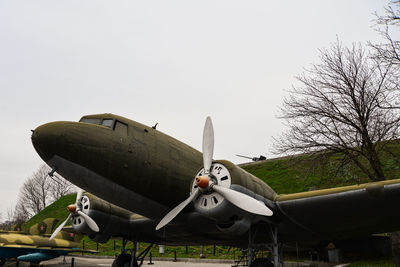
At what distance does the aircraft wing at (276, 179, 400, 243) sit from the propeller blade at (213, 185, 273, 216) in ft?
6.54

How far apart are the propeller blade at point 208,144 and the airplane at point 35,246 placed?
17.1m

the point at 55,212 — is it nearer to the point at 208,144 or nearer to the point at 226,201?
the point at 208,144

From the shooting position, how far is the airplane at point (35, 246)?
2197 centimetres

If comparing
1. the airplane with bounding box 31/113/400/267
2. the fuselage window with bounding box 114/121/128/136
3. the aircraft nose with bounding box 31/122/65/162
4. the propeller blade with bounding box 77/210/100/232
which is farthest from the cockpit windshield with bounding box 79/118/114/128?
the propeller blade with bounding box 77/210/100/232

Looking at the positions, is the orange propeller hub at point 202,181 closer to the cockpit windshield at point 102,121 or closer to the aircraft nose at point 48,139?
the cockpit windshield at point 102,121

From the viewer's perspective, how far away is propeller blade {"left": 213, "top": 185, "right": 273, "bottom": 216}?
27.8 feet

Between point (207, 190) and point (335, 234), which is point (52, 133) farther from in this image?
point (335, 234)

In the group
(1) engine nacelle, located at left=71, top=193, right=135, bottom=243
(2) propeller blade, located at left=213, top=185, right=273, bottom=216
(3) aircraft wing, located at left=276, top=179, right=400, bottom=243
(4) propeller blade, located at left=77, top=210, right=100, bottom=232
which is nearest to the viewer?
(2) propeller blade, located at left=213, top=185, right=273, bottom=216

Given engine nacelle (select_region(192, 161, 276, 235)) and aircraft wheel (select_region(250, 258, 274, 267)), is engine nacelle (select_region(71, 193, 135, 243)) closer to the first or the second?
engine nacelle (select_region(192, 161, 276, 235))

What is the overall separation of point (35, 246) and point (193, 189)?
1916cm

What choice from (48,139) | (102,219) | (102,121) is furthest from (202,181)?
(102,219)

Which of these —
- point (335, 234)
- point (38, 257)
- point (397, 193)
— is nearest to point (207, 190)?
point (397, 193)

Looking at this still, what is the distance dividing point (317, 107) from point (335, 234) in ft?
22.3

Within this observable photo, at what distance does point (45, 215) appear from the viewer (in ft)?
164
